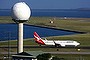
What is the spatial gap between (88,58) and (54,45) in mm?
29579

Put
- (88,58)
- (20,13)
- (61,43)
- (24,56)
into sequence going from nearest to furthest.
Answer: (24,56) → (20,13) → (88,58) → (61,43)

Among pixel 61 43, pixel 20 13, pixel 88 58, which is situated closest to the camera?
pixel 20 13

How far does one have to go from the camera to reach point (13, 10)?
47750mm

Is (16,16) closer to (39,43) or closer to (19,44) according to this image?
(19,44)

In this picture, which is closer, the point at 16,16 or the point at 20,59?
the point at 20,59

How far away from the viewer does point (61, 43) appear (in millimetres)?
95062

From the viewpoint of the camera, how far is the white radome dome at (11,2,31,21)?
47406 mm

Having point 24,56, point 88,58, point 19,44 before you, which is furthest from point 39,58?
point 88,58

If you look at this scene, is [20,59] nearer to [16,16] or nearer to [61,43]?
[16,16]

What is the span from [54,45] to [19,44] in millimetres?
47297

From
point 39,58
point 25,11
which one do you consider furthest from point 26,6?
point 39,58

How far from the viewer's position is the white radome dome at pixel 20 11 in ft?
156

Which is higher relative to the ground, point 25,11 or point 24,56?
point 25,11

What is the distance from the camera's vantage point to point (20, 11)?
47281 mm
